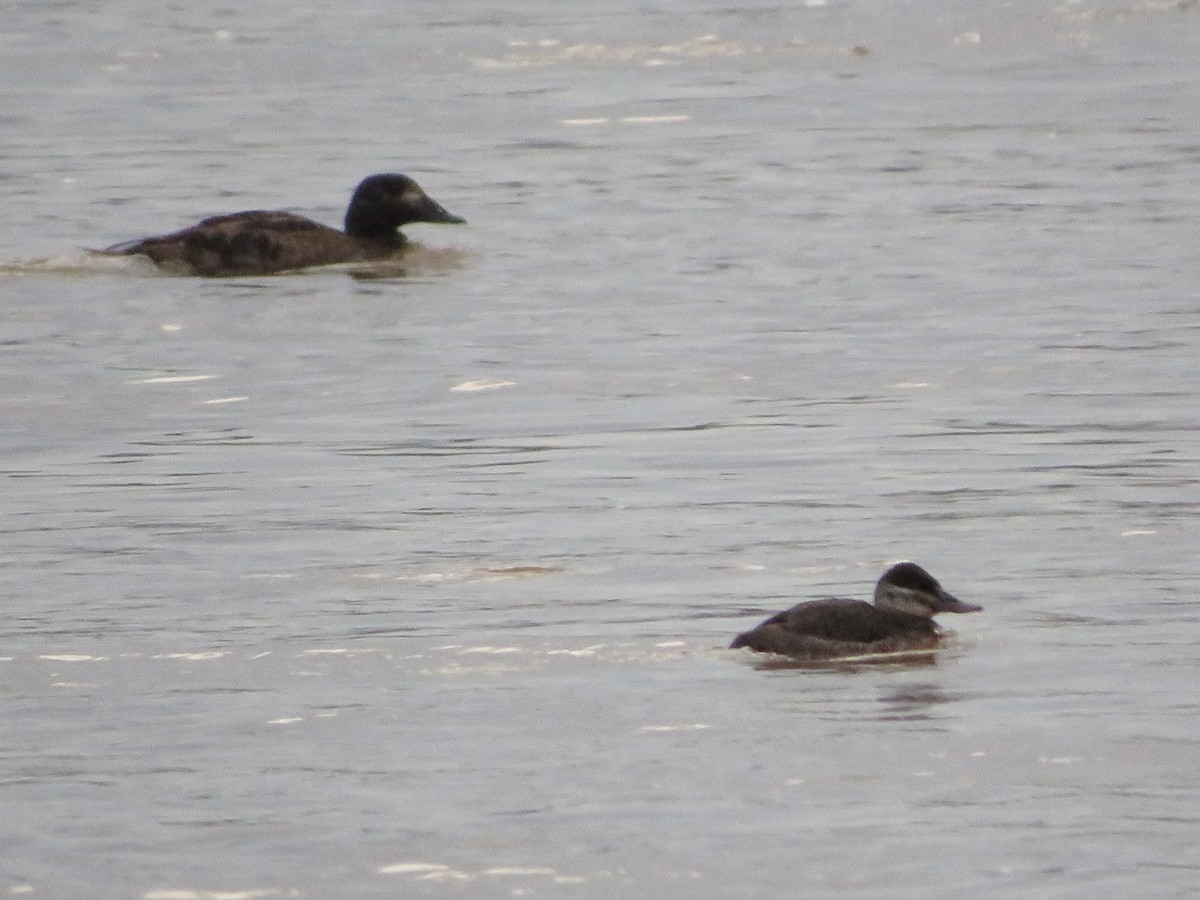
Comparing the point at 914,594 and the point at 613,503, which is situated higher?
the point at 914,594

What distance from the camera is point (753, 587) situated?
11.4 m

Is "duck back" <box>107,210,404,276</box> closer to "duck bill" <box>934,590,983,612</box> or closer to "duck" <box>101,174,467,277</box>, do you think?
"duck" <box>101,174,467,277</box>

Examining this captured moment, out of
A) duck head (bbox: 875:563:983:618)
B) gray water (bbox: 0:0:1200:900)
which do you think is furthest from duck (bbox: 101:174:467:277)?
duck head (bbox: 875:563:983:618)

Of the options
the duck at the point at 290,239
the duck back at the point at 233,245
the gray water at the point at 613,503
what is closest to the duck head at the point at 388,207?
the duck at the point at 290,239

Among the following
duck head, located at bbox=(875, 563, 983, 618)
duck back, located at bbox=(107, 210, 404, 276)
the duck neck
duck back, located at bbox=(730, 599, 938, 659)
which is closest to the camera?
duck back, located at bbox=(730, 599, 938, 659)

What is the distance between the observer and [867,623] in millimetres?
10398

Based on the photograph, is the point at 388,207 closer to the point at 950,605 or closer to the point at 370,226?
the point at 370,226

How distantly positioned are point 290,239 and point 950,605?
1066 cm

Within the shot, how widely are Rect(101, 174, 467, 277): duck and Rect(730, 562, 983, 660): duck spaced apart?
10.3 metres

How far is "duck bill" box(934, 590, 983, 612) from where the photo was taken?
10.5 meters

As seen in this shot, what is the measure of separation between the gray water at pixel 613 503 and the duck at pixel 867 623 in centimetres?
12

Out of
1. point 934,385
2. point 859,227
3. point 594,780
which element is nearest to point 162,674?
point 594,780

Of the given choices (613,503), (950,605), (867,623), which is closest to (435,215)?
(613,503)

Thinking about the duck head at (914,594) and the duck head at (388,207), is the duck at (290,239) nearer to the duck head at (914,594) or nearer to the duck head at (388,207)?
the duck head at (388,207)
